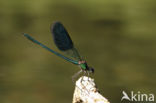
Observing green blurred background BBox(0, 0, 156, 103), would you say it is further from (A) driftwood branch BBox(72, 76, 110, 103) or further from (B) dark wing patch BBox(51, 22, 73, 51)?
(A) driftwood branch BBox(72, 76, 110, 103)

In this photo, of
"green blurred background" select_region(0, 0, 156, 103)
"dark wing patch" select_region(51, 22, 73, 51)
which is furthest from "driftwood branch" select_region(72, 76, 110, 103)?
"green blurred background" select_region(0, 0, 156, 103)

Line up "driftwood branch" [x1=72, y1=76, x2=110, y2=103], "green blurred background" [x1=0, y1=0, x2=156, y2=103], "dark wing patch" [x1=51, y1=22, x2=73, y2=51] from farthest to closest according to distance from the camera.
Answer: "green blurred background" [x1=0, y1=0, x2=156, y2=103]
"dark wing patch" [x1=51, y1=22, x2=73, y2=51]
"driftwood branch" [x1=72, y1=76, x2=110, y2=103]

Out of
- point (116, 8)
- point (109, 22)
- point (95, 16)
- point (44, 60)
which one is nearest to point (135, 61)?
point (44, 60)

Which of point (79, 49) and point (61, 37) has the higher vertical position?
point (79, 49)

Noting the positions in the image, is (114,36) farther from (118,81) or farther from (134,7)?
(134,7)

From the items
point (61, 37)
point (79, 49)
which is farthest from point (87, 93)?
point (79, 49)

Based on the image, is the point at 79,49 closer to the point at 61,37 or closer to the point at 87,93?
the point at 61,37
